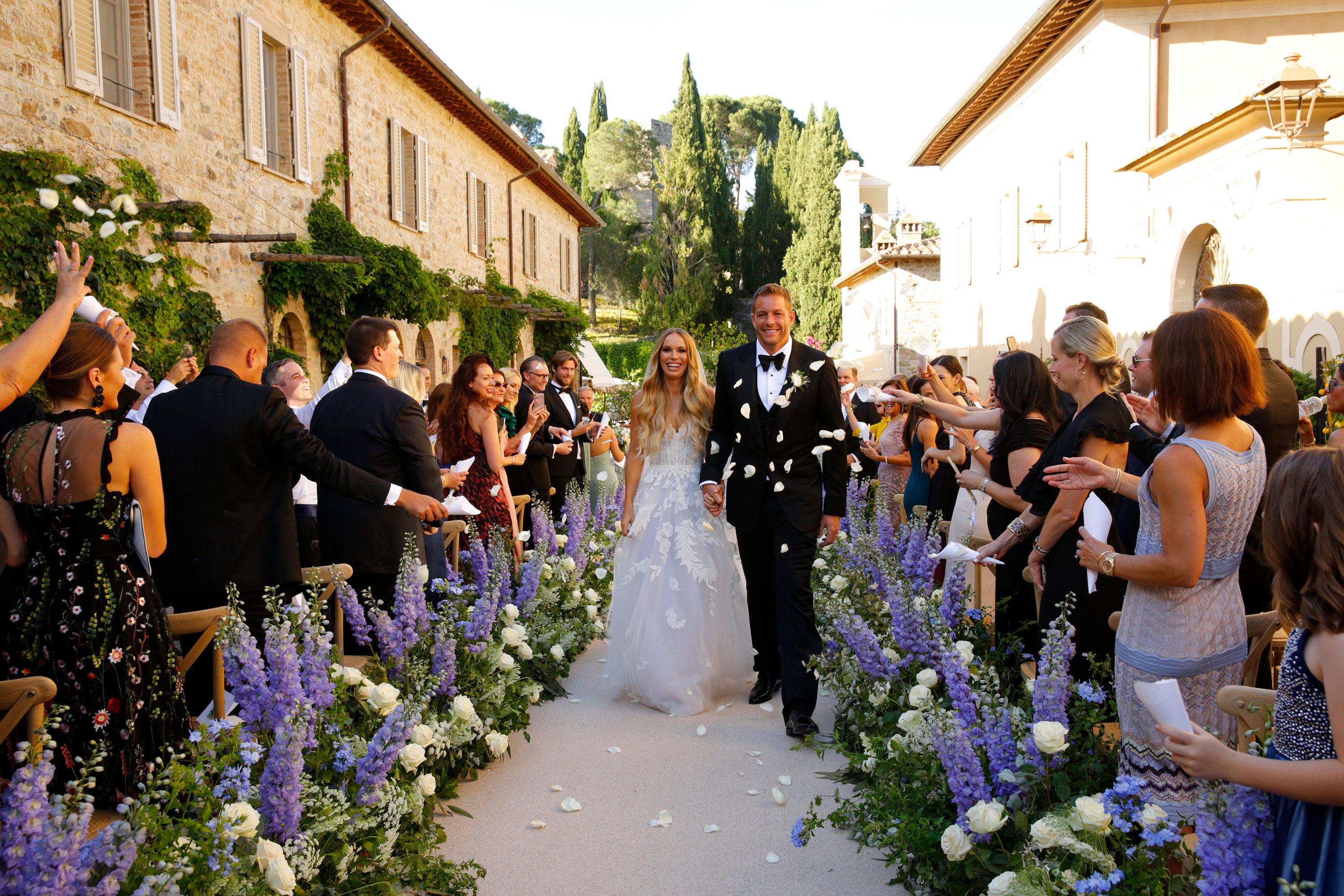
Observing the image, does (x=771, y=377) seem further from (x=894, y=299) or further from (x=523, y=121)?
(x=523, y=121)

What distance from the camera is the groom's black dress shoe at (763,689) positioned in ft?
17.9

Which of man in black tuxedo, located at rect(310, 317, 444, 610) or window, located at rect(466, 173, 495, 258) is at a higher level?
window, located at rect(466, 173, 495, 258)

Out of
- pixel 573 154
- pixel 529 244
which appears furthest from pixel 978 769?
pixel 573 154

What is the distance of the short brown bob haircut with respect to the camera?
2.55 m

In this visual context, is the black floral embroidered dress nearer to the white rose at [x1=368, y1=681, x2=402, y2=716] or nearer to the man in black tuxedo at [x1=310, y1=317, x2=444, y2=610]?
the white rose at [x1=368, y1=681, x2=402, y2=716]

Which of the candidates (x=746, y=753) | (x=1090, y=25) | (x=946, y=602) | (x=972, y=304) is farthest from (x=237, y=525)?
(x=972, y=304)

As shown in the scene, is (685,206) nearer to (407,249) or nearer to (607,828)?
(407,249)

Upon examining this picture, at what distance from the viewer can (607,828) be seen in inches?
153

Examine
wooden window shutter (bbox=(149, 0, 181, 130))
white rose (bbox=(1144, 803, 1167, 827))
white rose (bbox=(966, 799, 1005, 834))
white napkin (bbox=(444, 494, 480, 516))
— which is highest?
wooden window shutter (bbox=(149, 0, 181, 130))

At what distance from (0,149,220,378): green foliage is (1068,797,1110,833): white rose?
806 centimetres

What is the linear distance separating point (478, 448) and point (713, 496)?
203 centimetres

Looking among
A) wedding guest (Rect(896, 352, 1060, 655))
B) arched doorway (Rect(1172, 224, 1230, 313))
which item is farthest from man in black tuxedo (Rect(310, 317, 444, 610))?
arched doorway (Rect(1172, 224, 1230, 313))

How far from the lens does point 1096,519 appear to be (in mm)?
3275

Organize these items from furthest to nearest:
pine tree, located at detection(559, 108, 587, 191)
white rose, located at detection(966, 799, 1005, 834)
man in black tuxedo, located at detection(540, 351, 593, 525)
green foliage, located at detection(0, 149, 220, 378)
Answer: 1. pine tree, located at detection(559, 108, 587, 191)
2. man in black tuxedo, located at detection(540, 351, 593, 525)
3. green foliage, located at detection(0, 149, 220, 378)
4. white rose, located at detection(966, 799, 1005, 834)
